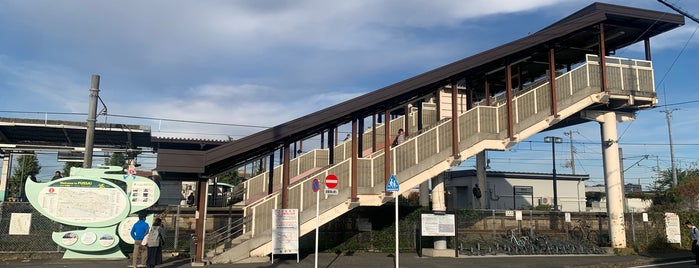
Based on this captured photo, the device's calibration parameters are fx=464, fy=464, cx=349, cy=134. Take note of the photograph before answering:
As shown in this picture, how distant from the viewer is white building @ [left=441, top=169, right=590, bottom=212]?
126 feet

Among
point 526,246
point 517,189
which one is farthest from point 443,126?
point 517,189

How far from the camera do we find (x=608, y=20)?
725 inches

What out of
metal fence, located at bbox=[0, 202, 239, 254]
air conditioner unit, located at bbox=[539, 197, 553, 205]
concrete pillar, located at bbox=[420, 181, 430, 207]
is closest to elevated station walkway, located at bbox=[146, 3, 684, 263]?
metal fence, located at bbox=[0, 202, 239, 254]

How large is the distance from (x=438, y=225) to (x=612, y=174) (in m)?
8.71

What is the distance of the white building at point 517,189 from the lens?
1515 inches

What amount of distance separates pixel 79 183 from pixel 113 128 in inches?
421

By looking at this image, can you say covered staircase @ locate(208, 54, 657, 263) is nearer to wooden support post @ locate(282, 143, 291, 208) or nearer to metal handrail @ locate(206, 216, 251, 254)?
metal handrail @ locate(206, 216, 251, 254)

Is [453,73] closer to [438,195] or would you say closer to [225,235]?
[438,195]

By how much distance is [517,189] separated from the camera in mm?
40938

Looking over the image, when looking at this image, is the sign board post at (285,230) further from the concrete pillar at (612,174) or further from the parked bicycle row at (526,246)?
the concrete pillar at (612,174)

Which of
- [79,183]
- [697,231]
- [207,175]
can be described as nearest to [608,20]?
[697,231]

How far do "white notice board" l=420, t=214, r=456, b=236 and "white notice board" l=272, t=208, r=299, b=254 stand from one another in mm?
4981

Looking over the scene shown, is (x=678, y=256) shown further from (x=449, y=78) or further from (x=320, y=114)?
(x=320, y=114)

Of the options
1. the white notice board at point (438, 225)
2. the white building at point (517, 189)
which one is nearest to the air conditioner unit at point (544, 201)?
the white building at point (517, 189)
